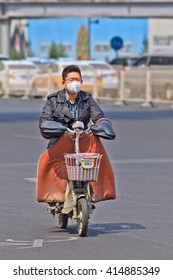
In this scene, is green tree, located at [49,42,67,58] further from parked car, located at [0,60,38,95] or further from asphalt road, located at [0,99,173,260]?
asphalt road, located at [0,99,173,260]

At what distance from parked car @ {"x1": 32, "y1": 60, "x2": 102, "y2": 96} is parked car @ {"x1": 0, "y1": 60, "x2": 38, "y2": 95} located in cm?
59

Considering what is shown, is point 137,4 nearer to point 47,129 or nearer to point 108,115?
point 108,115

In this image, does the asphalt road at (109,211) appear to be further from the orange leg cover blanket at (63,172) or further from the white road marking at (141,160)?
the orange leg cover blanket at (63,172)

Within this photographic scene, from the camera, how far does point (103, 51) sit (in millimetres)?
93375

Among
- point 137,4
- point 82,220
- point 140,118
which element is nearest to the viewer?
point 82,220

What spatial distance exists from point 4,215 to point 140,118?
853 inches

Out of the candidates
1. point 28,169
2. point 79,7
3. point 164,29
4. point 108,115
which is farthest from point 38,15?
point 28,169

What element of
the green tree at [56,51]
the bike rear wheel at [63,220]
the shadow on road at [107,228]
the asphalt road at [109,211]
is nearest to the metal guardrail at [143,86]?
the asphalt road at [109,211]

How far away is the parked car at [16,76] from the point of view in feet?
170

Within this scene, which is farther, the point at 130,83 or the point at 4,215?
the point at 130,83

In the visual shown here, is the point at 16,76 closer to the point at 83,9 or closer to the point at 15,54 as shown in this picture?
the point at 83,9

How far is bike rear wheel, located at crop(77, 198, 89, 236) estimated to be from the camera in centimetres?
1187

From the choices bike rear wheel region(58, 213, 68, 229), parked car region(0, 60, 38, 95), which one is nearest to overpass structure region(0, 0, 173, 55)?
parked car region(0, 60, 38, 95)

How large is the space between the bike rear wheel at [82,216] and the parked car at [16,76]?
39605mm
